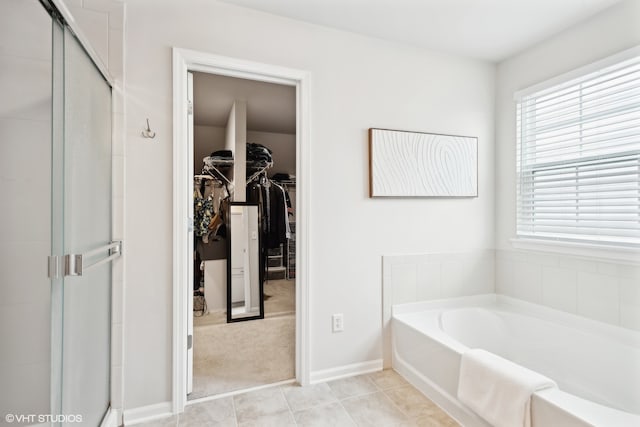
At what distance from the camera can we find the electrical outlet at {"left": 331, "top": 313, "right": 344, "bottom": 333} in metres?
2.20

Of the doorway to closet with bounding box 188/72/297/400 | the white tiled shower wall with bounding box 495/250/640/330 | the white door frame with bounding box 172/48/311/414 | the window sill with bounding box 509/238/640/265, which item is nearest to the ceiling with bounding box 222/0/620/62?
the white door frame with bounding box 172/48/311/414

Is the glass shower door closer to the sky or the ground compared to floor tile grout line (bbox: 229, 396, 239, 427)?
closer to the sky

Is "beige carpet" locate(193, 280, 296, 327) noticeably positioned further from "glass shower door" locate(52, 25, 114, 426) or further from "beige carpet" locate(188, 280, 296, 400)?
"glass shower door" locate(52, 25, 114, 426)

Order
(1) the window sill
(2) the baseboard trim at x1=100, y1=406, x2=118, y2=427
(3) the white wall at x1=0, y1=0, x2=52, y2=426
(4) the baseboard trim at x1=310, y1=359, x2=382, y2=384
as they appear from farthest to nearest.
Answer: (4) the baseboard trim at x1=310, y1=359, x2=382, y2=384
(1) the window sill
(2) the baseboard trim at x1=100, y1=406, x2=118, y2=427
(3) the white wall at x1=0, y1=0, x2=52, y2=426

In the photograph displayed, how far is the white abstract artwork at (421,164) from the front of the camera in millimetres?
2285

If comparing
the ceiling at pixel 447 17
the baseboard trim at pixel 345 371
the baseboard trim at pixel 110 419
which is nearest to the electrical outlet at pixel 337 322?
the baseboard trim at pixel 345 371

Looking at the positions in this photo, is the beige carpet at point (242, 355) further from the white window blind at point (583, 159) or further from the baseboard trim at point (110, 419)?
the white window blind at point (583, 159)

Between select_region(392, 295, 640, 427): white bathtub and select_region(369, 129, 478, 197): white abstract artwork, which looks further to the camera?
select_region(369, 129, 478, 197): white abstract artwork

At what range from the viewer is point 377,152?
7.46 ft

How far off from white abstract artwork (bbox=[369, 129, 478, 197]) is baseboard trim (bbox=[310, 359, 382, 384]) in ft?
3.93

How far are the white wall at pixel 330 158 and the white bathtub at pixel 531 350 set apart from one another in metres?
0.33

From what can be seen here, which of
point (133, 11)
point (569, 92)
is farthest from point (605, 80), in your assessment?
point (133, 11)

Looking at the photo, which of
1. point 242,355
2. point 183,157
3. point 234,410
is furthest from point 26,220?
point 242,355

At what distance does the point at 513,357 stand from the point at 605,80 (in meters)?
1.89
